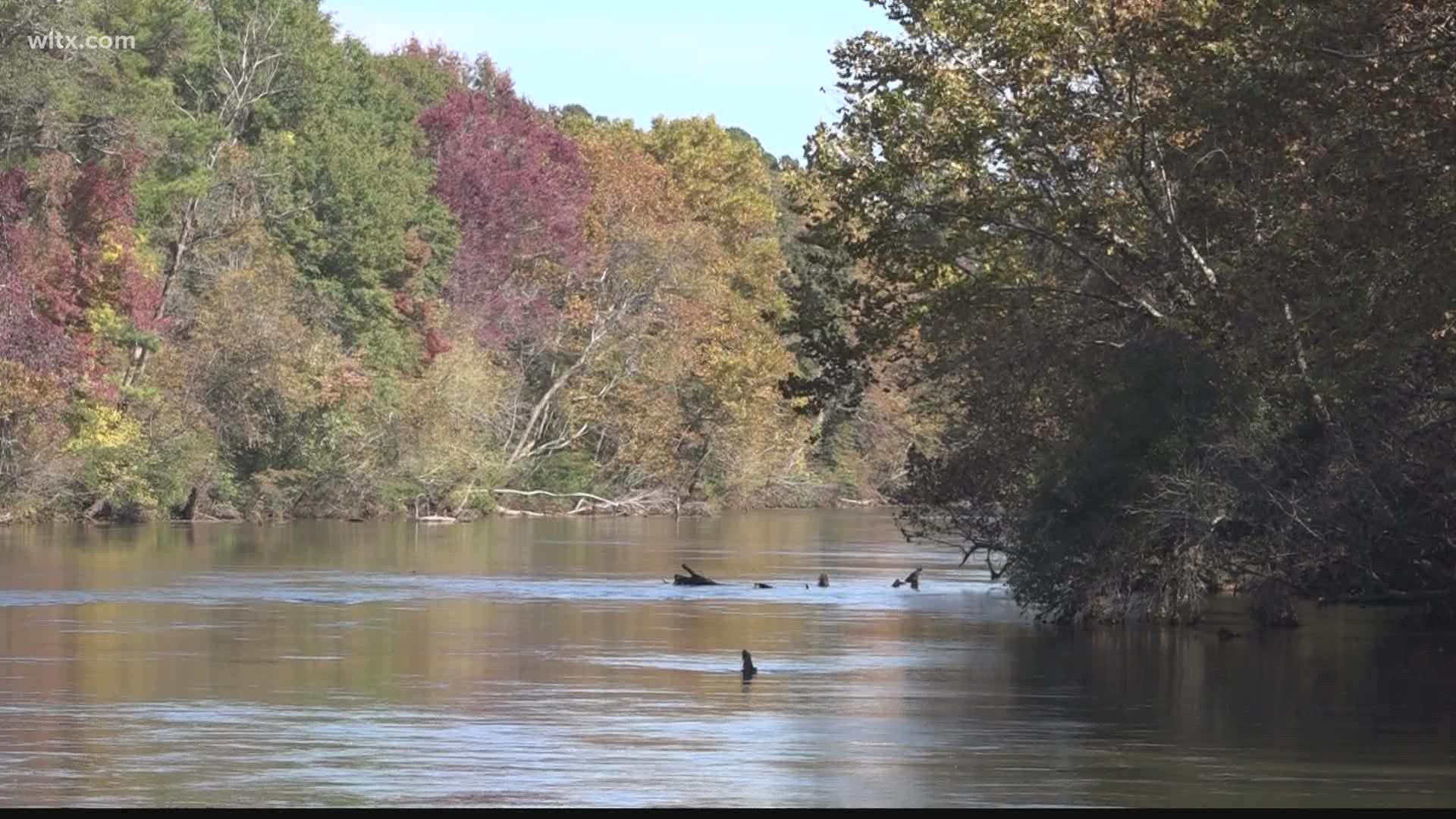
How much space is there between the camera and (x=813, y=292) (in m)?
46.1

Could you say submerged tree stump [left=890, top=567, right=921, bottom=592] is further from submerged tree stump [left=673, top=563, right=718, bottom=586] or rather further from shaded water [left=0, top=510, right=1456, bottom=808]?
submerged tree stump [left=673, top=563, right=718, bottom=586]

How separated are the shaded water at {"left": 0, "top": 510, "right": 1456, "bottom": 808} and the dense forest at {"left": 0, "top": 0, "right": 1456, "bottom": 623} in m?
2.47

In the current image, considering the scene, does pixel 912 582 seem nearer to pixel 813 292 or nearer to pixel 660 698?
pixel 813 292

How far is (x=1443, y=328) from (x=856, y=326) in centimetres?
1508

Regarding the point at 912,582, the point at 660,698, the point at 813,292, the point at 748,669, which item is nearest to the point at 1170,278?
the point at 748,669

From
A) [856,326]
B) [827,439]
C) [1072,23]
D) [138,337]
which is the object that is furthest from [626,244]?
[1072,23]

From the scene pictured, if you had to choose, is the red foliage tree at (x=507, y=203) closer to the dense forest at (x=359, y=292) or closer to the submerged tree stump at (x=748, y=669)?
the dense forest at (x=359, y=292)

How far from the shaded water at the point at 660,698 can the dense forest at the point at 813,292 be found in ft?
8.12

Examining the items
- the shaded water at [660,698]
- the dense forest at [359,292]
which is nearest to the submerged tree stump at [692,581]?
the shaded water at [660,698]

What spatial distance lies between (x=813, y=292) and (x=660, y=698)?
21.5 meters

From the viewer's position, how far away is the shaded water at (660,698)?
62.7 feet

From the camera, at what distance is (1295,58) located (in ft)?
85.9
